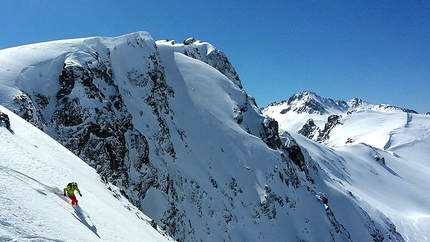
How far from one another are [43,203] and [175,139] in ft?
147

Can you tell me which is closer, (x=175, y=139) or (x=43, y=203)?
(x=43, y=203)

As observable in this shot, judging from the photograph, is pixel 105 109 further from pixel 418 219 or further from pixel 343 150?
pixel 343 150

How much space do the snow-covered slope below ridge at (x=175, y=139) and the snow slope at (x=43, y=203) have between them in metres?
16.8

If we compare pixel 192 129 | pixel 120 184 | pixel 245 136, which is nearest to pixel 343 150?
pixel 245 136

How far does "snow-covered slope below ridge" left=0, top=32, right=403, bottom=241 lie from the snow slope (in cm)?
1681

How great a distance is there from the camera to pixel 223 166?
58094 mm

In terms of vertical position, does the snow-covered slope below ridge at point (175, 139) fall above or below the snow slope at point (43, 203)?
above

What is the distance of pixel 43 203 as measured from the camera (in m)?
11.9

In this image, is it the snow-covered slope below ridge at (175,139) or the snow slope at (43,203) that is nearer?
the snow slope at (43,203)

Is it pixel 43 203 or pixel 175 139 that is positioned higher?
pixel 175 139

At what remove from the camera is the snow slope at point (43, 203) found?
9750mm

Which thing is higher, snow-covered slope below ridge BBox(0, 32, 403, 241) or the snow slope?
snow-covered slope below ridge BBox(0, 32, 403, 241)

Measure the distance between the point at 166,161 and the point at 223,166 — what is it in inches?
521

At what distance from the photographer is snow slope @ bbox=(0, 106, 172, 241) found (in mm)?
9750
